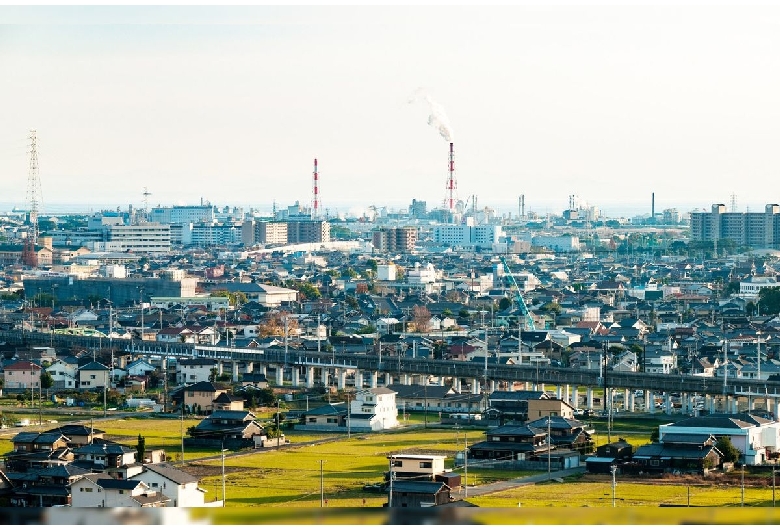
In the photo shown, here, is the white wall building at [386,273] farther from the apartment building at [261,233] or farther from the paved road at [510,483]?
the paved road at [510,483]

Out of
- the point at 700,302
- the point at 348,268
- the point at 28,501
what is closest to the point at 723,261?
the point at 348,268

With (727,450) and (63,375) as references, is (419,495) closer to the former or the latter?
(727,450)

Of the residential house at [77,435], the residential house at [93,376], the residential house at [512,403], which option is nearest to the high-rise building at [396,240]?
the residential house at [93,376]

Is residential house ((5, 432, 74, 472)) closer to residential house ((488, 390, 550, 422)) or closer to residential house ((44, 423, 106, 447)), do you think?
residential house ((44, 423, 106, 447))

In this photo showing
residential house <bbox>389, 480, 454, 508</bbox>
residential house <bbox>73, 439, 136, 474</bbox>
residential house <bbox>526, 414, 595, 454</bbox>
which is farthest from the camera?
residential house <bbox>526, 414, 595, 454</bbox>

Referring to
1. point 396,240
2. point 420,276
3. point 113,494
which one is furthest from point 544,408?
point 396,240

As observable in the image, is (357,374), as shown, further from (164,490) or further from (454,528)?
(454,528)

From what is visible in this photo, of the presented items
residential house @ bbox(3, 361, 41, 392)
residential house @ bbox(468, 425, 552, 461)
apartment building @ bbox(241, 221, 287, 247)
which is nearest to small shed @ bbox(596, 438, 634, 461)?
residential house @ bbox(468, 425, 552, 461)
